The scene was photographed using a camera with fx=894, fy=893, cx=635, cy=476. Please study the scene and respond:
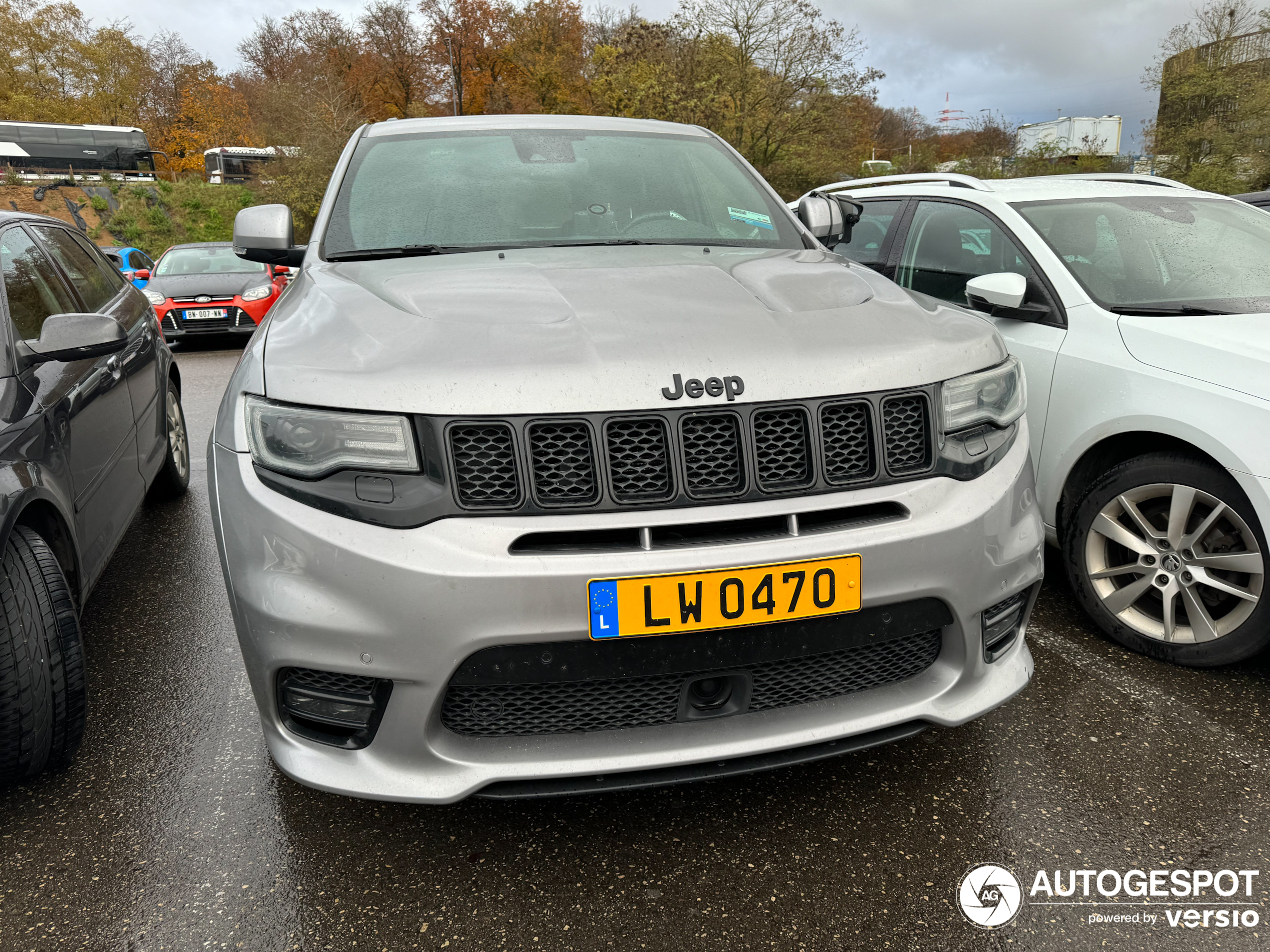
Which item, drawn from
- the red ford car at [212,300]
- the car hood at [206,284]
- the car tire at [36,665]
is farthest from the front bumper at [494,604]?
the car hood at [206,284]

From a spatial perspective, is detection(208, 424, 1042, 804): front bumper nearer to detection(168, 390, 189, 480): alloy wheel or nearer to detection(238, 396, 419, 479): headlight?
detection(238, 396, 419, 479): headlight

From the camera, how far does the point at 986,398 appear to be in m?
2.06

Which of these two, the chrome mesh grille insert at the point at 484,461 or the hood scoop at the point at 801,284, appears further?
the hood scoop at the point at 801,284

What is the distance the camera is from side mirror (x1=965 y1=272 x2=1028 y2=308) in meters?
3.34

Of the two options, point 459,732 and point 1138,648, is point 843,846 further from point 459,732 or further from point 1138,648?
point 1138,648

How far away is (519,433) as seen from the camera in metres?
1.71

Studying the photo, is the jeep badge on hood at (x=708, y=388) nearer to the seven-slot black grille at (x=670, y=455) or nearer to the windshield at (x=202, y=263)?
the seven-slot black grille at (x=670, y=455)

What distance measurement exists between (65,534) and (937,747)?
2559mm

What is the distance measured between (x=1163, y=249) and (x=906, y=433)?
7.49 ft

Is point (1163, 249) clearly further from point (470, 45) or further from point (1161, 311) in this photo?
Answer: point (470, 45)

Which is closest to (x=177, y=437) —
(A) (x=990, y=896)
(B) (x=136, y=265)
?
(A) (x=990, y=896)

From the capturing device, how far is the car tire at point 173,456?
4469mm

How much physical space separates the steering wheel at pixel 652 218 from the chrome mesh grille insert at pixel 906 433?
134 cm

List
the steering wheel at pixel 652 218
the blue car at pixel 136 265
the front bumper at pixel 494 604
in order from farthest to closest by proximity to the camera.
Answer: the blue car at pixel 136 265 < the steering wheel at pixel 652 218 < the front bumper at pixel 494 604
